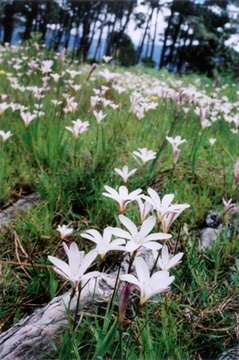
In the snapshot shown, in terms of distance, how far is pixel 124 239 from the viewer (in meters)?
1.28

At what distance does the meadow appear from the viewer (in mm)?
1215

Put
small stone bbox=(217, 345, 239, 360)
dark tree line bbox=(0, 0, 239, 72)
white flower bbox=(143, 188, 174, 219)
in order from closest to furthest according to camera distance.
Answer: white flower bbox=(143, 188, 174, 219)
small stone bbox=(217, 345, 239, 360)
dark tree line bbox=(0, 0, 239, 72)

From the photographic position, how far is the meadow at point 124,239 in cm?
121

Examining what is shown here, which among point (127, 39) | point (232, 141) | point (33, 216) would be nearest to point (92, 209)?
point (33, 216)

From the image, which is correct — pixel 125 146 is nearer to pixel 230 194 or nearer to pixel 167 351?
pixel 230 194

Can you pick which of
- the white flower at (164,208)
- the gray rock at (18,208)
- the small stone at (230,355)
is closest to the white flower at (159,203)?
the white flower at (164,208)

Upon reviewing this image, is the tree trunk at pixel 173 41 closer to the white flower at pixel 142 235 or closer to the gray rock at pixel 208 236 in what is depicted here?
the gray rock at pixel 208 236

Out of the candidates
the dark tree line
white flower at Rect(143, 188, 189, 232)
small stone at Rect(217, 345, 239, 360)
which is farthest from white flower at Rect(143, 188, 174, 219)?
the dark tree line

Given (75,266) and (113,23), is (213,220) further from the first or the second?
(113,23)

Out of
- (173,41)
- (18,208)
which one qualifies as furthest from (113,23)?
(18,208)

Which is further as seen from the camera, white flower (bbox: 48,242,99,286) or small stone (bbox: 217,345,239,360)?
small stone (bbox: 217,345,239,360)

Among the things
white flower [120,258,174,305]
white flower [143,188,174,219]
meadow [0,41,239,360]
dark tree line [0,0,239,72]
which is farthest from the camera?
dark tree line [0,0,239,72]

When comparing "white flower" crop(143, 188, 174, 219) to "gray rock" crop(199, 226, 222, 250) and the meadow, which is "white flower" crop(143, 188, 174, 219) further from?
"gray rock" crop(199, 226, 222, 250)

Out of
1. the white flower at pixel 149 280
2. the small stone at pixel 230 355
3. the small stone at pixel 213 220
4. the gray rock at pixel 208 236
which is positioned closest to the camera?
the white flower at pixel 149 280
